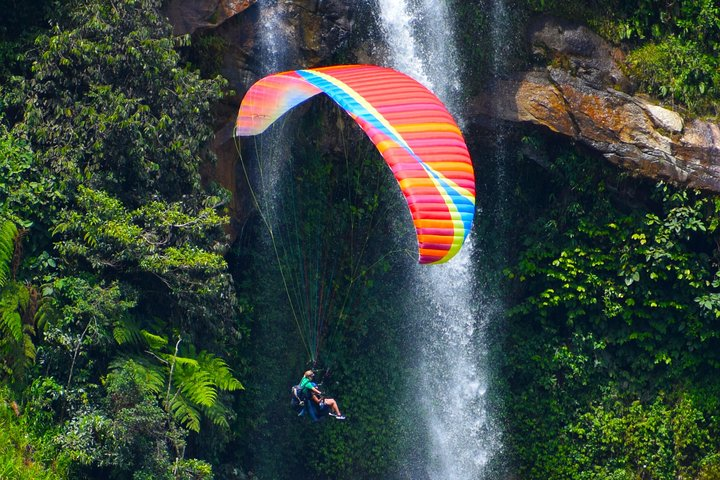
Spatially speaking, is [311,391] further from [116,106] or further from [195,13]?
[195,13]

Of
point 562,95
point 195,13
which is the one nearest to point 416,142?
point 195,13

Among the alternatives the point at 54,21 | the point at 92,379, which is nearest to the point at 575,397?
the point at 92,379

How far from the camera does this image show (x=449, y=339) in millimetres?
16047

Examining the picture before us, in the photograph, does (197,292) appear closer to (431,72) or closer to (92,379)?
(92,379)

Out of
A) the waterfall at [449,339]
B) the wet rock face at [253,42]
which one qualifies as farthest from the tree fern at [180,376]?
the waterfall at [449,339]

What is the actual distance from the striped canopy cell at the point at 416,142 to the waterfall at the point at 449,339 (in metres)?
2.95

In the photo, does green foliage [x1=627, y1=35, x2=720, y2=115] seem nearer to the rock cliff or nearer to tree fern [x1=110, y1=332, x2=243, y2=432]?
the rock cliff

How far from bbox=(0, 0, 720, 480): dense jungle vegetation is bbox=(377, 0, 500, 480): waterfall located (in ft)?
0.77

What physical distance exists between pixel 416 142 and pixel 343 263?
4161 millimetres

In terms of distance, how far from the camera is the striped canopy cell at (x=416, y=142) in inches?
455

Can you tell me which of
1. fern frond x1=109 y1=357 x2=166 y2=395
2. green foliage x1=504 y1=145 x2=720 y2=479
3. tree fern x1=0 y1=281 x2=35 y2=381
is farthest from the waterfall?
tree fern x1=0 y1=281 x2=35 y2=381

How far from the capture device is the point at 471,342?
16078 millimetres

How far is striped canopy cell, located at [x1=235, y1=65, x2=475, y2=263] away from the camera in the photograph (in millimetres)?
11555

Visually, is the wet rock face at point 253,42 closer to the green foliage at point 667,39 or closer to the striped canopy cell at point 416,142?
the striped canopy cell at point 416,142
